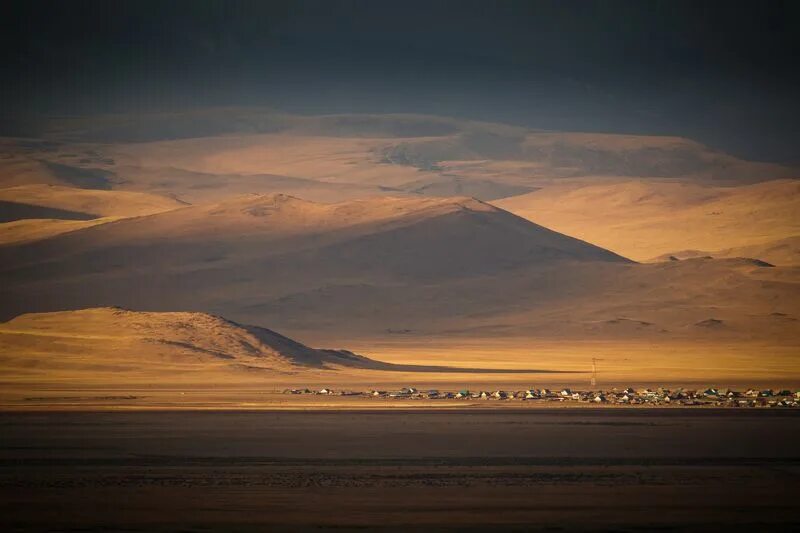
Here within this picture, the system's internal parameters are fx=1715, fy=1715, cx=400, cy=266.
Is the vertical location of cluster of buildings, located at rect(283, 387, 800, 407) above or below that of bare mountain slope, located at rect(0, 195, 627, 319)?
below

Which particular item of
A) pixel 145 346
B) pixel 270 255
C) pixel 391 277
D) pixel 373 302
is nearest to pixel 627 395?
pixel 145 346

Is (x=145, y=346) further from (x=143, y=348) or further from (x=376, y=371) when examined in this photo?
(x=376, y=371)

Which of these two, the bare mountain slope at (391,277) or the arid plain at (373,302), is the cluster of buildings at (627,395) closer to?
the arid plain at (373,302)

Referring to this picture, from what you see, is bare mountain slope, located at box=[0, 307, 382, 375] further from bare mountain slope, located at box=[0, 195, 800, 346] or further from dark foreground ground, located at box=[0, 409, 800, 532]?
bare mountain slope, located at box=[0, 195, 800, 346]

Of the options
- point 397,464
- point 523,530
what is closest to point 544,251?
point 397,464

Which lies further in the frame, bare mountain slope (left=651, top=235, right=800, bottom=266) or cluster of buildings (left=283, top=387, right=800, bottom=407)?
bare mountain slope (left=651, top=235, right=800, bottom=266)

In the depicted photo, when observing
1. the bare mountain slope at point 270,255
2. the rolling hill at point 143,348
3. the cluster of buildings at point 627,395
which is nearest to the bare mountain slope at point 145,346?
the rolling hill at point 143,348

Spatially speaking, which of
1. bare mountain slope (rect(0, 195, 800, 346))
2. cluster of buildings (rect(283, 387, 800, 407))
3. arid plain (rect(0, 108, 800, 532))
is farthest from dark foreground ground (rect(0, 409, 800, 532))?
bare mountain slope (rect(0, 195, 800, 346))
